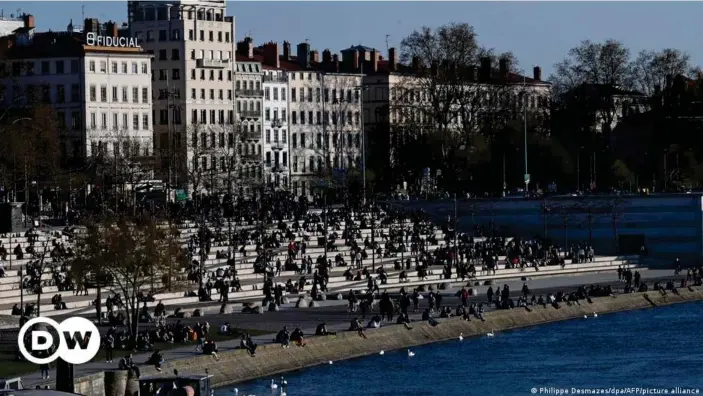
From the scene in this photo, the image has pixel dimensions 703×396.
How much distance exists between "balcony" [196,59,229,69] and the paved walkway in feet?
160

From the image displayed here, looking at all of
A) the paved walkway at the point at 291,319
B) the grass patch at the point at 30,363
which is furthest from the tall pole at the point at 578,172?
the grass patch at the point at 30,363

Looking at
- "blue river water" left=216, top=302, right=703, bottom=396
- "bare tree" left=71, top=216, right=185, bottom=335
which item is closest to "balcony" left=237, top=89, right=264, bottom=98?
"blue river water" left=216, top=302, right=703, bottom=396

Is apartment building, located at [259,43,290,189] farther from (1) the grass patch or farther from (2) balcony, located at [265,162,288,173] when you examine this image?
(1) the grass patch

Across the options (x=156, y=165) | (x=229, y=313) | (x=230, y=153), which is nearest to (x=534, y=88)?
(x=230, y=153)

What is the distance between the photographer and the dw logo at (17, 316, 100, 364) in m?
40.9

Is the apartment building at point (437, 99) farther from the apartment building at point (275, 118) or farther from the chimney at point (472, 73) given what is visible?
the apartment building at point (275, 118)

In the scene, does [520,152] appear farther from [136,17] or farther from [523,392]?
[523,392]

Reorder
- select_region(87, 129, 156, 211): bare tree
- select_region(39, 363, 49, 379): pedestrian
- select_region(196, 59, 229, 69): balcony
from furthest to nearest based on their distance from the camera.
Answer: select_region(196, 59, 229, 69): balcony, select_region(87, 129, 156, 211): bare tree, select_region(39, 363, 49, 379): pedestrian

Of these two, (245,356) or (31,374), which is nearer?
(31,374)

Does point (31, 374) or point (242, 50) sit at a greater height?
point (242, 50)

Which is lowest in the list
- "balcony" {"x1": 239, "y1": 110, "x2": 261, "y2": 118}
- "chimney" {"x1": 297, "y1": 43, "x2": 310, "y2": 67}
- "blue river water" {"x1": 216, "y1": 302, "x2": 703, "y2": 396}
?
"blue river water" {"x1": 216, "y1": 302, "x2": 703, "y2": 396}

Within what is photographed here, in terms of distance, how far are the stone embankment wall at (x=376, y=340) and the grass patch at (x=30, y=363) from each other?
1827mm

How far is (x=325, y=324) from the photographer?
79.6 meters

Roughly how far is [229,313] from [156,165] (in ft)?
160
